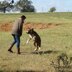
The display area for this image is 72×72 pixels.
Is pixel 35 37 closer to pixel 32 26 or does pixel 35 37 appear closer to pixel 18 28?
pixel 18 28

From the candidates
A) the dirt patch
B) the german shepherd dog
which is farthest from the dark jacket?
the dirt patch

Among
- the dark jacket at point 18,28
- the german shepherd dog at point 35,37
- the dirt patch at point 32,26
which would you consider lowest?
the dirt patch at point 32,26

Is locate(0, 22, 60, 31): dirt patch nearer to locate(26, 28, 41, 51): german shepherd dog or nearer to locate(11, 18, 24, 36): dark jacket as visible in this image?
locate(26, 28, 41, 51): german shepherd dog

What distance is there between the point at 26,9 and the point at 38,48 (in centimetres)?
7280

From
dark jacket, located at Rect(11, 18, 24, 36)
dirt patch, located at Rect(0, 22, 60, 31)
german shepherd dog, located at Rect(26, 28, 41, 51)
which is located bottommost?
dirt patch, located at Rect(0, 22, 60, 31)

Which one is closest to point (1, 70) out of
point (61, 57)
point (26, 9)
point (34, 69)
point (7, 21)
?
point (34, 69)

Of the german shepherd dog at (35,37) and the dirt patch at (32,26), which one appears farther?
the dirt patch at (32,26)

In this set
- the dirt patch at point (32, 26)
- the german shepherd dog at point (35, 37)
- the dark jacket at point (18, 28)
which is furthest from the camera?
the dirt patch at point (32, 26)

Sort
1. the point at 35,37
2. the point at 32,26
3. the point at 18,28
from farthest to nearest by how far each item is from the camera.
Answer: the point at 32,26
the point at 35,37
the point at 18,28

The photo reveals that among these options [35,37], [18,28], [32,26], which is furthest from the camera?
[32,26]

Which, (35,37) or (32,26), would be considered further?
(32,26)

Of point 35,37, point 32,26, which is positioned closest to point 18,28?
point 35,37

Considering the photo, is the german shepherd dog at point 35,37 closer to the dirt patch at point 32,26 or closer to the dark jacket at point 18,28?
the dark jacket at point 18,28

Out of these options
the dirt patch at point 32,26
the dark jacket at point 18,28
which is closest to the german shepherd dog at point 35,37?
the dark jacket at point 18,28
